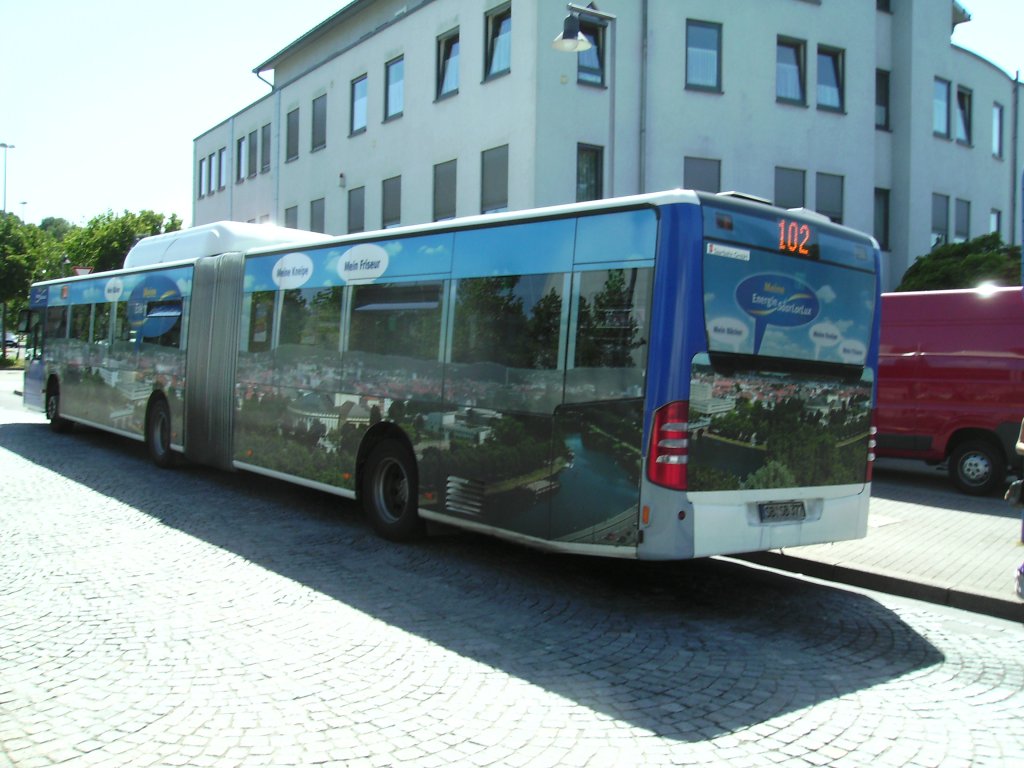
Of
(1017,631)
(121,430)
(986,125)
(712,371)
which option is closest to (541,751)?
(712,371)

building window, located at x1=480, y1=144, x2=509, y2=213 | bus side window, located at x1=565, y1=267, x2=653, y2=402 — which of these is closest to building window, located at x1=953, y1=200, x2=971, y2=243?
building window, located at x1=480, y1=144, x2=509, y2=213

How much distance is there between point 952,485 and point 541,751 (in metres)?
10.6

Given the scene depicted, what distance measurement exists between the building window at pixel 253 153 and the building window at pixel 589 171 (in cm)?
1878

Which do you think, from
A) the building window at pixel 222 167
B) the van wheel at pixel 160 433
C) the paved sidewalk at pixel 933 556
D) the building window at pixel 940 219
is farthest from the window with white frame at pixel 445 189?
the building window at pixel 222 167

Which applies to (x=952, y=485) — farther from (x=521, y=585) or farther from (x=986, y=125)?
(x=986, y=125)

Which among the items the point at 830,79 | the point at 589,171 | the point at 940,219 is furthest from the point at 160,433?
the point at 940,219

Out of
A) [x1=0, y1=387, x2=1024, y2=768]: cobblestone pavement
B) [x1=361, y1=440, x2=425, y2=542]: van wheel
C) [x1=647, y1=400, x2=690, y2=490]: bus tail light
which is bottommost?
[x1=0, y1=387, x2=1024, y2=768]: cobblestone pavement

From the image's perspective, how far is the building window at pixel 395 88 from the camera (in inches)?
991

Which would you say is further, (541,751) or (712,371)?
(712,371)

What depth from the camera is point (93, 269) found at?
49125mm

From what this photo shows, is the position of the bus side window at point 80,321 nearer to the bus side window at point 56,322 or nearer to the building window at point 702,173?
the bus side window at point 56,322

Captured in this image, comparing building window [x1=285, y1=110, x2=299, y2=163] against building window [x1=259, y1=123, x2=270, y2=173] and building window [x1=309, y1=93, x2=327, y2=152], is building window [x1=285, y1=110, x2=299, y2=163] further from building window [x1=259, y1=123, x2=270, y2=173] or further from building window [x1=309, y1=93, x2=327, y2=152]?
building window [x1=259, y1=123, x2=270, y2=173]

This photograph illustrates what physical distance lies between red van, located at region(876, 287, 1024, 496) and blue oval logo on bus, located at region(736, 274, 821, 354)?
6.47 m

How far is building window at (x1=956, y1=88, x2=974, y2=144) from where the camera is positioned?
2775 cm
